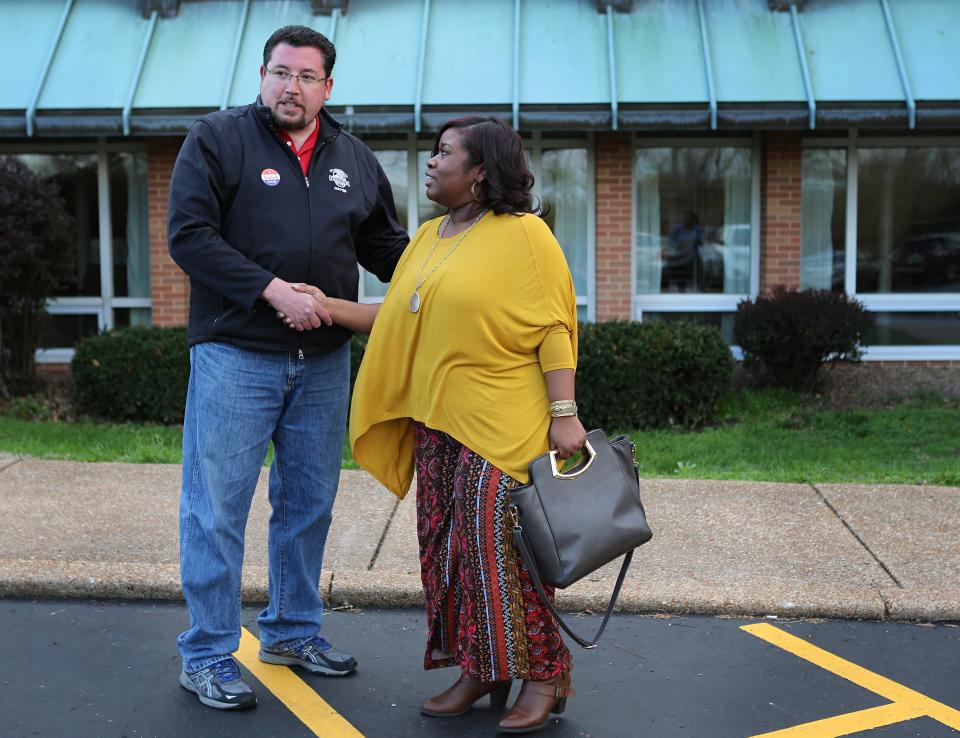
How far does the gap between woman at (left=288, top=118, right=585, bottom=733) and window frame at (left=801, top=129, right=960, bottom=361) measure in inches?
327

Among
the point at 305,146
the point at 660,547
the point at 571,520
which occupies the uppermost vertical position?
the point at 305,146

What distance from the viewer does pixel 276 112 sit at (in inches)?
146

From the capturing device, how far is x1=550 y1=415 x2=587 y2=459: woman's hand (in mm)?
3461

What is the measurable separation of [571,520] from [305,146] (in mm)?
1539

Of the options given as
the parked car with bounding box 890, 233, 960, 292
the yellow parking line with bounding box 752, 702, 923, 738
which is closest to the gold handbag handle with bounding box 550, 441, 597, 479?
the yellow parking line with bounding box 752, 702, 923, 738

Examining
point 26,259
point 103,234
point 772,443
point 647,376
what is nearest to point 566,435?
point 772,443

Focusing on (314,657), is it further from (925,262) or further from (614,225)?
(925,262)

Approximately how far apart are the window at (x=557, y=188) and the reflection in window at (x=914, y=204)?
8.89 ft

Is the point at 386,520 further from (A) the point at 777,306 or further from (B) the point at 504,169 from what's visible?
(A) the point at 777,306

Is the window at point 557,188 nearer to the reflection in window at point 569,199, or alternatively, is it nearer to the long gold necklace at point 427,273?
the reflection in window at point 569,199

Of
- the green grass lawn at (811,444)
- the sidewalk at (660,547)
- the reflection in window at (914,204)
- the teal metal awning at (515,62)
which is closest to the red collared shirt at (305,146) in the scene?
the sidewalk at (660,547)

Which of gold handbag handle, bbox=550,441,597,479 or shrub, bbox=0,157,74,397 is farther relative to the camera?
shrub, bbox=0,157,74,397

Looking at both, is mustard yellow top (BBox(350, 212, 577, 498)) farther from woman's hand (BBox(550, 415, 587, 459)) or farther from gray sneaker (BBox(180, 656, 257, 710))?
gray sneaker (BBox(180, 656, 257, 710))

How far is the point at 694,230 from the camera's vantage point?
11.3 meters
